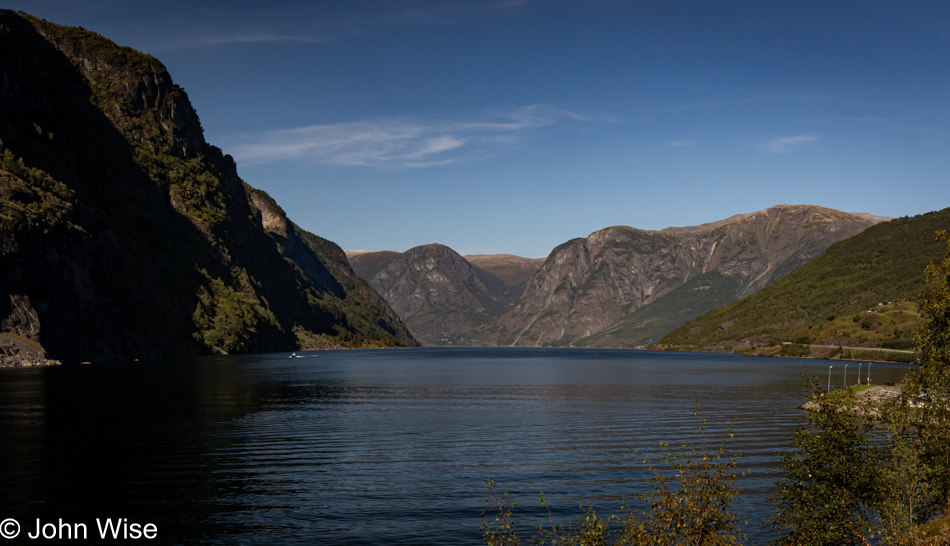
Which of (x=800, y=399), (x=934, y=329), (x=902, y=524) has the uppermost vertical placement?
(x=934, y=329)

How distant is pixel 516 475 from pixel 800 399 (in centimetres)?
7931

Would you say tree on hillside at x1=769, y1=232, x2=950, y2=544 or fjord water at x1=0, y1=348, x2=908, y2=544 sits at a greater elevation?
tree on hillside at x1=769, y1=232, x2=950, y2=544

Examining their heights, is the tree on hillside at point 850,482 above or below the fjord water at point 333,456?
above

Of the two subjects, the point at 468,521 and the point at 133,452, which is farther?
the point at 133,452

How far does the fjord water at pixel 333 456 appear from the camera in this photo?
122ft

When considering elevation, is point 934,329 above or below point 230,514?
above

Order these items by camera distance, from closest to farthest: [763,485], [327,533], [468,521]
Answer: [327,533] < [468,521] < [763,485]

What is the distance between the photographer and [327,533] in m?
34.8

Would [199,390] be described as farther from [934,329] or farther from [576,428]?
[934,329]

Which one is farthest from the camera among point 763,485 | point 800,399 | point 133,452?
→ point 800,399

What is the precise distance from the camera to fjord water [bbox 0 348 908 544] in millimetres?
37281

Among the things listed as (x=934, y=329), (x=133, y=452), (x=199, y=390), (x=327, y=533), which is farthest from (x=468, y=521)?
(x=199, y=390)

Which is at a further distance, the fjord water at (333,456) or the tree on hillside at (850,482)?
the fjord water at (333,456)

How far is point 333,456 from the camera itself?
5684cm
